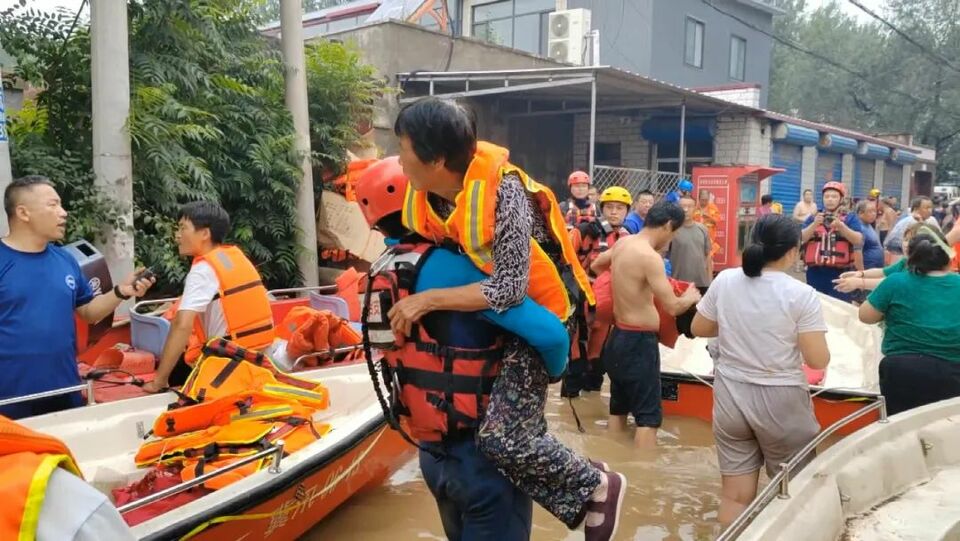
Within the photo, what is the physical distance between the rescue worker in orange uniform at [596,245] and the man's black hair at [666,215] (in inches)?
31.8

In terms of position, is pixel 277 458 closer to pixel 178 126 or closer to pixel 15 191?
pixel 15 191

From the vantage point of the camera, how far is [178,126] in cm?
678

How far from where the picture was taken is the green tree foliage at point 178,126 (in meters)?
6.70

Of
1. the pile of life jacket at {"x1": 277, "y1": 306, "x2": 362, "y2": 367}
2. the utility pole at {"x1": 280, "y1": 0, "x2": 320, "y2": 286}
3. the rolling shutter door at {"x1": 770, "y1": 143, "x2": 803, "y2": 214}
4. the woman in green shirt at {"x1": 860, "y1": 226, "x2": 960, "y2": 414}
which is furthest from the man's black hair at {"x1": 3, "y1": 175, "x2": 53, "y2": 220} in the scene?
the rolling shutter door at {"x1": 770, "y1": 143, "x2": 803, "y2": 214}

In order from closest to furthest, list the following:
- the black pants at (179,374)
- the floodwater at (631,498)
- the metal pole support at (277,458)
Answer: the metal pole support at (277,458) → the floodwater at (631,498) → the black pants at (179,374)

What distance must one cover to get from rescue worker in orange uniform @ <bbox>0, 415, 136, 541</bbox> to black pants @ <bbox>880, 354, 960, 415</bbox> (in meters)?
3.92

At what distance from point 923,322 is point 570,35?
1379cm

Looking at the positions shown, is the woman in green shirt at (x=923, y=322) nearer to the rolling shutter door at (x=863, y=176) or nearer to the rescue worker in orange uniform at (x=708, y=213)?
the rescue worker in orange uniform at (x=708, y=213)

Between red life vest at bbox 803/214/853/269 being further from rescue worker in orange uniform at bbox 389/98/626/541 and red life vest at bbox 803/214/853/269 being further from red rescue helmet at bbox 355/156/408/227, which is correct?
red rescue helmet at bbox 355/156/408/227

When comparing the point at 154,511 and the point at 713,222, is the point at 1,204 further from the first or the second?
the point at 713,222

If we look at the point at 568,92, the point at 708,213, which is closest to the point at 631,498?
the point at 708,213

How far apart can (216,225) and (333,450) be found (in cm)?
132

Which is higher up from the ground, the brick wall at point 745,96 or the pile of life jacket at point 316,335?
the brick wall at point 745,96

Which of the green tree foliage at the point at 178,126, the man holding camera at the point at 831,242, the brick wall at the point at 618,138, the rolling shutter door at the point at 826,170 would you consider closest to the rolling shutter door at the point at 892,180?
the rolling shutter door at the point at 826,170
